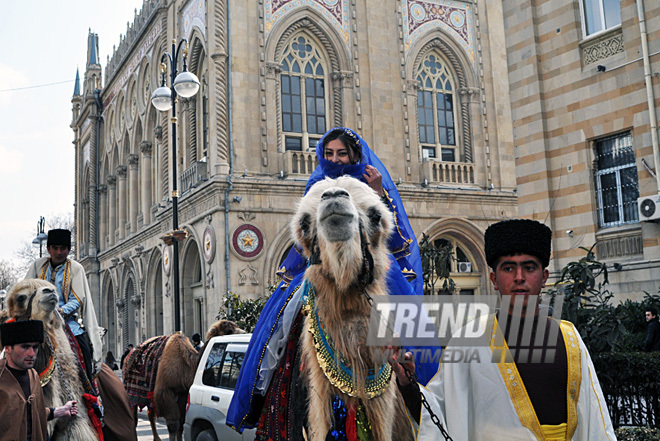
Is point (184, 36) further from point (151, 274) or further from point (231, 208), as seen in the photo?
point (151, 274)

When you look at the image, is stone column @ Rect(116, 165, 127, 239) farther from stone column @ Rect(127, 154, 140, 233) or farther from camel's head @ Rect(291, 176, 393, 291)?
camel's head @ Rect(291, 176, 393, 291)

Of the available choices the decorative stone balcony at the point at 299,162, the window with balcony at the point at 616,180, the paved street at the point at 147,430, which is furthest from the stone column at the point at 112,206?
the window with balcony at the point at 616,180

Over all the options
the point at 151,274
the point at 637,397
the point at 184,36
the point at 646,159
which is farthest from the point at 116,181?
the point at 637,397

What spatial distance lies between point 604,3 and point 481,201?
1525 cm

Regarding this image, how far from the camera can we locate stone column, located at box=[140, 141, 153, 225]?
3531 cm

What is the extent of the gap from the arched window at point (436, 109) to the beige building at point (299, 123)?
0.06 m

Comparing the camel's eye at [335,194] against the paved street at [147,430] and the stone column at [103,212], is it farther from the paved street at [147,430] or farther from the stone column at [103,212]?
the stone column at [103,212]

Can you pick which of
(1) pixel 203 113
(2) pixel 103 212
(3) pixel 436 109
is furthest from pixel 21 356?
(2) pixel 103 212

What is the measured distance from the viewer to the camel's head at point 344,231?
3.68 meters

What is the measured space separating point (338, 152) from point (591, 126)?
10.6 metres

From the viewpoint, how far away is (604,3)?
14.2 metres

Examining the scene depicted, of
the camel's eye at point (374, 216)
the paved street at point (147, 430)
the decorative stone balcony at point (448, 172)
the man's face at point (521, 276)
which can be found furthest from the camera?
the decorative stone balcony at point (448, 172)

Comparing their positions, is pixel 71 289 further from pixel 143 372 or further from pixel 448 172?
pixel 448 172

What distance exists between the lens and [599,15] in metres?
14.2
